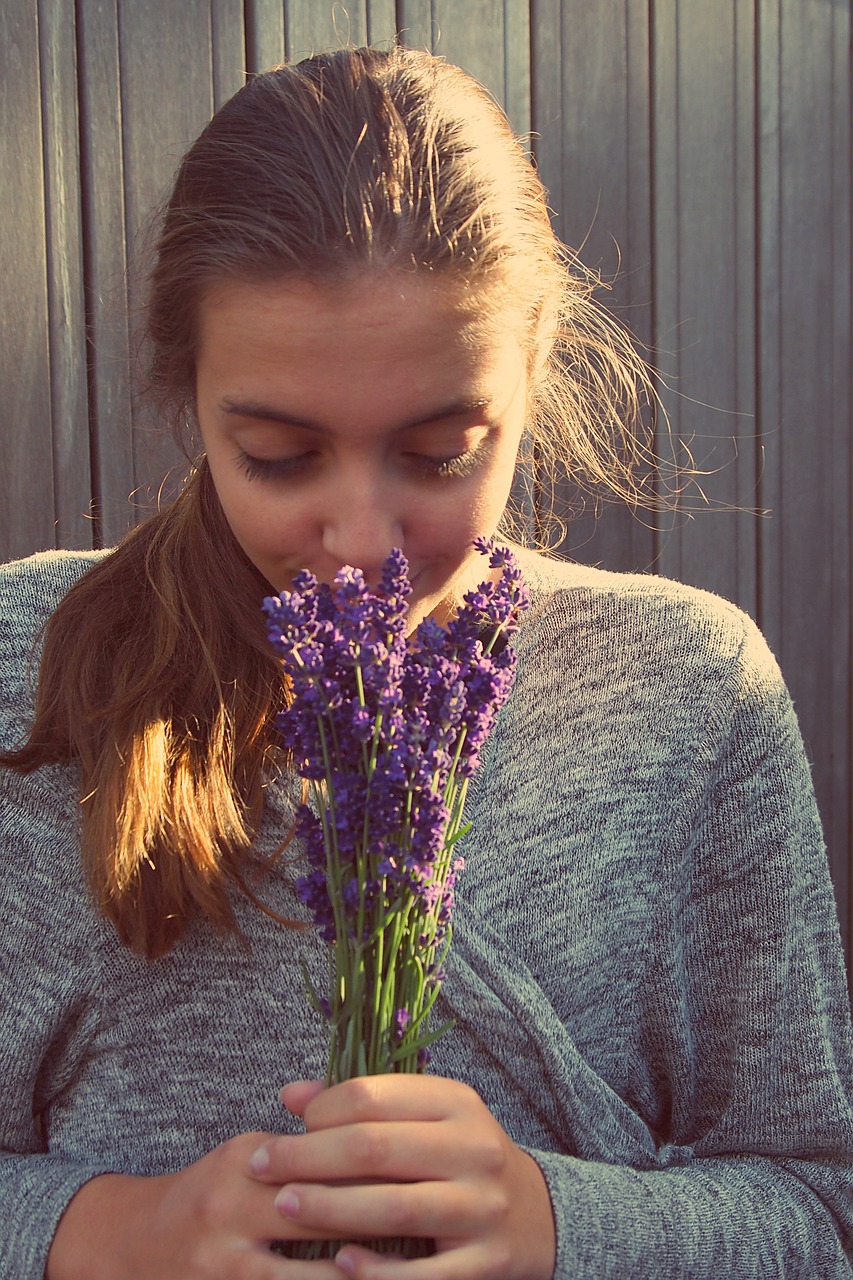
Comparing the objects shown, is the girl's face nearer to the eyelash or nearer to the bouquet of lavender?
the eyelash

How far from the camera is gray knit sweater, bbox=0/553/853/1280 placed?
48.8 inches

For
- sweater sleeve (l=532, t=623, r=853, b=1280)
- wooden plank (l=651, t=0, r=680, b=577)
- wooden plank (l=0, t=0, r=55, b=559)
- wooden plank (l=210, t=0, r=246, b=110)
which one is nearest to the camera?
sweater sleeve (l=532, t=623, r=853, b=1280)

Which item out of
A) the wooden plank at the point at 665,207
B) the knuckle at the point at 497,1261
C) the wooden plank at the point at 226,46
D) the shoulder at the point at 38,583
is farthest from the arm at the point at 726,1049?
the wooden plank at the point at 226,46

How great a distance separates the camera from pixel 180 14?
2.08m

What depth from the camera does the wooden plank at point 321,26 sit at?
217 centimetres

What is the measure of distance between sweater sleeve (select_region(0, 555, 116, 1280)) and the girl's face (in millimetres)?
351

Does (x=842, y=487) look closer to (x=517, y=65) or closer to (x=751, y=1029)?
(x=517, y=65)

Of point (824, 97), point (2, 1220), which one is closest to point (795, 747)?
point (2, 1220)

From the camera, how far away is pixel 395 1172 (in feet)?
2.88

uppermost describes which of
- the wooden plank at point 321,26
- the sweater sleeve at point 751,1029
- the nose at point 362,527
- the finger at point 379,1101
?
the wooden plank at point 321,26

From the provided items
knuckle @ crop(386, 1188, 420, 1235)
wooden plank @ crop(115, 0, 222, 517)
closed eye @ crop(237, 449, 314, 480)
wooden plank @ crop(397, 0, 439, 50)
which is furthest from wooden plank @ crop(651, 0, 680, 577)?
knuckle @ crop(386, 1188, 420, 1235)

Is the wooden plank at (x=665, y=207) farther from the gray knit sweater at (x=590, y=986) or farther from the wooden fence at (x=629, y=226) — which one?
the gray knit sweater at (x=590, y=986)

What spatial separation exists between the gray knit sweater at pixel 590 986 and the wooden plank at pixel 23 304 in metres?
0.63

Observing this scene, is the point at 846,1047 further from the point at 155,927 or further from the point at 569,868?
the point at 155,927
